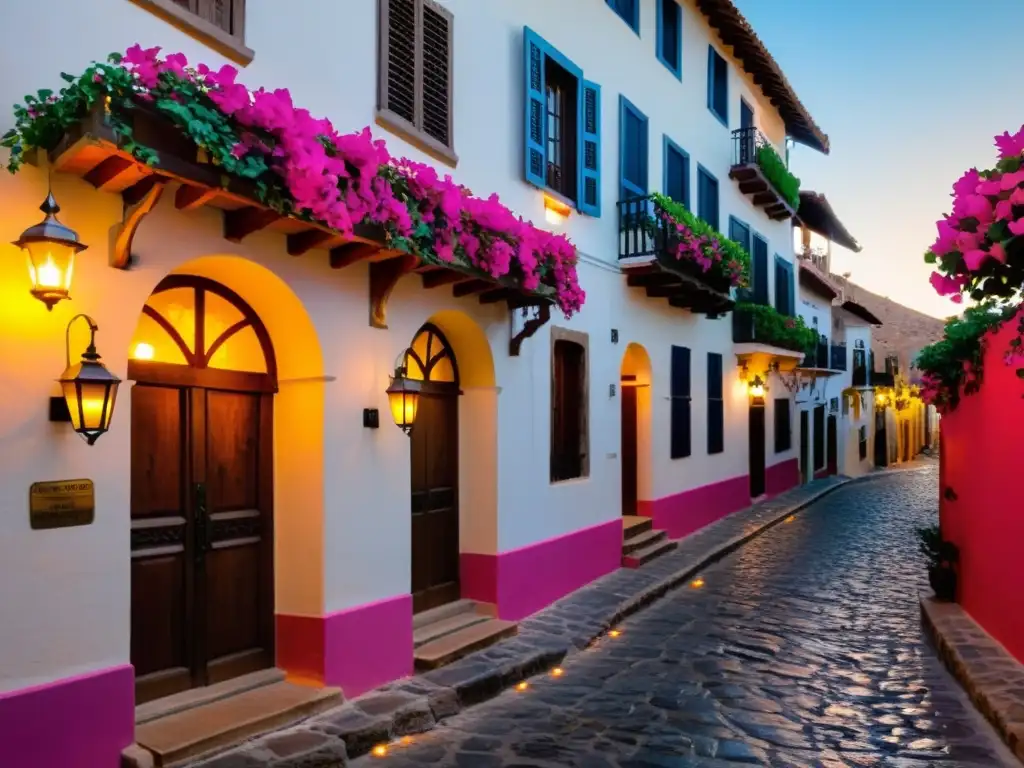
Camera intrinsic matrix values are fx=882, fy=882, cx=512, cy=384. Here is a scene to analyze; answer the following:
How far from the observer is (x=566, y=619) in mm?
9273

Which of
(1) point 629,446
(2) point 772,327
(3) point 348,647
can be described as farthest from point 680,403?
(3) point 348,647

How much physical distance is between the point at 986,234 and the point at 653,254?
8.05 meters

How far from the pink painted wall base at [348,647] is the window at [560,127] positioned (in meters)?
5.02

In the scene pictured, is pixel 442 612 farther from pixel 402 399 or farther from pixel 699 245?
pixel 699 245

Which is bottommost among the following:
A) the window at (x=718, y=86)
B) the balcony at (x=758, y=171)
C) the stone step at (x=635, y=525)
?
the stone step at (x=635, y=525)

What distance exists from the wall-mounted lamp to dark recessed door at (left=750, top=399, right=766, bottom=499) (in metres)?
17.4

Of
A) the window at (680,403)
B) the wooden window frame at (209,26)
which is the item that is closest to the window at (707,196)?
the window at (680,403)

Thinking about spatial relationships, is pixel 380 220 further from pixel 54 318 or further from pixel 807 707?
pixel 807 707

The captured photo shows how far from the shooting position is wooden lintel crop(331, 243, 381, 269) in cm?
647

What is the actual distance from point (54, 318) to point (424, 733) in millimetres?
3772

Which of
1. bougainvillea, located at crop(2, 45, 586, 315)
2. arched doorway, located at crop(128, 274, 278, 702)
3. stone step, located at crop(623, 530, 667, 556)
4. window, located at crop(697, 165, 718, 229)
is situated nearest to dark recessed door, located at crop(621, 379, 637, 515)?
stone step, located at crop(623, 530, 667, 556)

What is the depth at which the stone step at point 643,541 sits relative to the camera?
40.7ft

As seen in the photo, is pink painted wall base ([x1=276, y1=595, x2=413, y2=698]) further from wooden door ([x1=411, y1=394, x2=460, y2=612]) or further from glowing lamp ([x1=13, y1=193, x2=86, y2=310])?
glowing lamp ([x1=13, y1=193, x2=86, y2=310])

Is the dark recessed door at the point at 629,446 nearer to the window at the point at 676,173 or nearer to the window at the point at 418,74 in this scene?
the window at the point at 676,173
